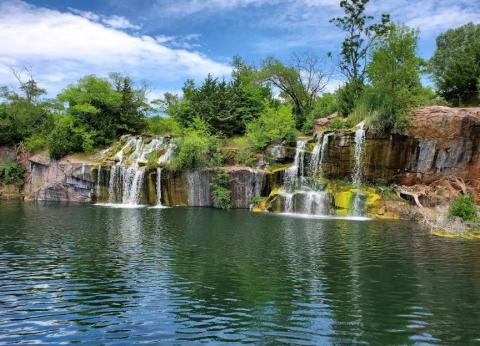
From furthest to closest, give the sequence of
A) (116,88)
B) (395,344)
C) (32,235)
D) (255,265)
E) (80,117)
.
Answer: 1. (116,88)
2. (80,117)
3. (32,235)
4. (255,265)
5. (395,344)

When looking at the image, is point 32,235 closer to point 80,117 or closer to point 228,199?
point 228,199

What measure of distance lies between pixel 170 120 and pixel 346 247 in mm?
41852

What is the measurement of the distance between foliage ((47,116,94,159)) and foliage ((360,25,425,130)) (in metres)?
32.0

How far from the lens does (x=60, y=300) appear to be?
13094 mm

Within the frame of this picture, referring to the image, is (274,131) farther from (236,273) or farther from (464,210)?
(236,273)

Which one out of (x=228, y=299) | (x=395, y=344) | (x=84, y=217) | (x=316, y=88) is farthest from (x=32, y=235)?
(x=316, y=88)

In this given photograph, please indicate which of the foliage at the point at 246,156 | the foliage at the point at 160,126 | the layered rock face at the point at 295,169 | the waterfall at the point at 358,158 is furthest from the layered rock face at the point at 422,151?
the foliage at the point at 160,126

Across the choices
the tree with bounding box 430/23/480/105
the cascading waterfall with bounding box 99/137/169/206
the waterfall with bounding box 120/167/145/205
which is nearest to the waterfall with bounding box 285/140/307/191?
the cascading waterfall with bounding box 99/137/169/206

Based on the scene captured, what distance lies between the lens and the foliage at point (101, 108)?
177 ft

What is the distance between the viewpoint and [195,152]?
4431 centimetres

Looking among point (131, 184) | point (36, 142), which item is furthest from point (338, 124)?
point (36, 142)

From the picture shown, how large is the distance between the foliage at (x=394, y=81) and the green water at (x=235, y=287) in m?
14.6

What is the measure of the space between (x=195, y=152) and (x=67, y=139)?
58.0 ft

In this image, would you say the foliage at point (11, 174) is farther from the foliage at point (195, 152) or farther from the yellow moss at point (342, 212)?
the yellow moss at point (342, 212)
